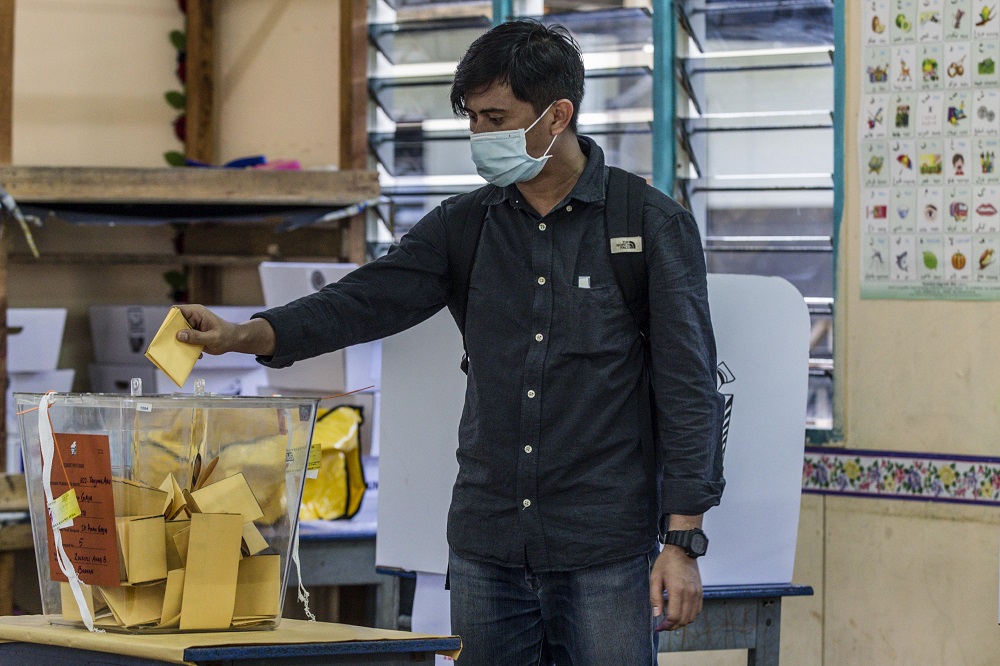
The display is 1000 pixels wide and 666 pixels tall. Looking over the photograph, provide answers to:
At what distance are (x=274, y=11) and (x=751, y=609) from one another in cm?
325

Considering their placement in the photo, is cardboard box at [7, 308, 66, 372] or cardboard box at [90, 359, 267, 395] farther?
cardboard box at [7, 308, 66, 372]

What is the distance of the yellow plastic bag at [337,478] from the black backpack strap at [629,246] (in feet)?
4.05

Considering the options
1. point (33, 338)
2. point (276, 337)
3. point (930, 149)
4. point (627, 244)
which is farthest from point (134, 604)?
point (33, 338)

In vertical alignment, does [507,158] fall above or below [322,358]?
above

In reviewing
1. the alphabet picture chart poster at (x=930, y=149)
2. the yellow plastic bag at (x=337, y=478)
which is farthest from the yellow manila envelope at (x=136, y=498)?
the alphabet picture chart poster at (x=930, y=149)

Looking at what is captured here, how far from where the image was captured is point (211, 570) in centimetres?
137

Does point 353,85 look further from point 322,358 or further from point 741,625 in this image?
point 741,625

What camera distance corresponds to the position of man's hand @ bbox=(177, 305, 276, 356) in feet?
4.93

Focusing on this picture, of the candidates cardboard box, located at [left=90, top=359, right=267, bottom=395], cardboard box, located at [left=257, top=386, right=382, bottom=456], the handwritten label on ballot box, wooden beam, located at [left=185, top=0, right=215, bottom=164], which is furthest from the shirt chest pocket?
wooden beam, located at [left=185, top=0, right=215, bottom=164]

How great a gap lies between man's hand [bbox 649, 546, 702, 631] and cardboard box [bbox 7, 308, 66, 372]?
8.73ft

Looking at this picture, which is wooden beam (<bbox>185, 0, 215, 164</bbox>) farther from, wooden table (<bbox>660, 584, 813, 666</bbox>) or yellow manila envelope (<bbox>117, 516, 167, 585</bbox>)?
yellow manila envelope (<bbox>117, 516, 167, 585</bbox>)

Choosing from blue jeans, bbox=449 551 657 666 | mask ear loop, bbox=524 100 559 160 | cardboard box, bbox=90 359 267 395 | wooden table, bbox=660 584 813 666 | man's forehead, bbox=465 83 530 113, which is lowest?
wooden table, bbox=660 584 813 666

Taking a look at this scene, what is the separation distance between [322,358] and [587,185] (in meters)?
1.41

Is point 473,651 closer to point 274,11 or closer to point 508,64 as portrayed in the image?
point 508,64
